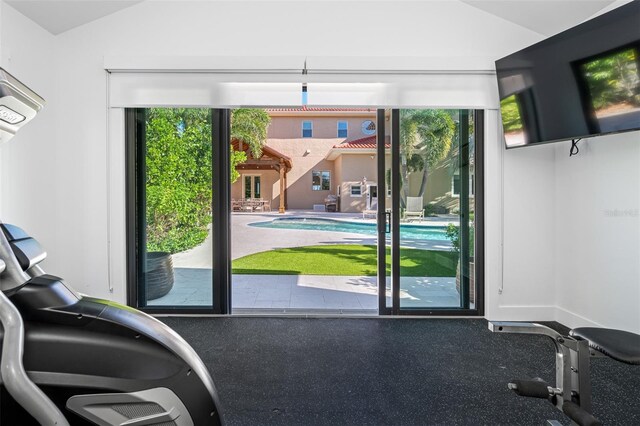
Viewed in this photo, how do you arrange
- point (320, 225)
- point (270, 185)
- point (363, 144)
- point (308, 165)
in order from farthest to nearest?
point (308, 165), point (270, 185), point (363, 144), point (320, 225)

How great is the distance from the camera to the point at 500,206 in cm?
321

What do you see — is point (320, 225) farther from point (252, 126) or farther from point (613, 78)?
point (613, 78)

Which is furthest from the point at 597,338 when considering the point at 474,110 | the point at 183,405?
the point at 474,110

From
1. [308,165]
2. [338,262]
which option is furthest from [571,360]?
[308,165]

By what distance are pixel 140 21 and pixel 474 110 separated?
3.32m

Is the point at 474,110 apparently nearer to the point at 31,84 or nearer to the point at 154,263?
the point at 154,263

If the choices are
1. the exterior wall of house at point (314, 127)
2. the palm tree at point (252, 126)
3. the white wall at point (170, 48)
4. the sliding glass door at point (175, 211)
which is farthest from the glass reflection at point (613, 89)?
the exterior wall of house at point (314, 127)

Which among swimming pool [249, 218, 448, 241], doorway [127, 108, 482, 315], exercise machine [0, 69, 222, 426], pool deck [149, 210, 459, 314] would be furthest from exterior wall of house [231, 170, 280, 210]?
exercise machine [0, 69, 222, 426]

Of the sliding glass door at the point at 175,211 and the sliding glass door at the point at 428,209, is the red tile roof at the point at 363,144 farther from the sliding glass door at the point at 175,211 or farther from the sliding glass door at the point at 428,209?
the sliding glass door at the point at 175,211

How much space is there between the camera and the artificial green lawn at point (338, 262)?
11.3 ft

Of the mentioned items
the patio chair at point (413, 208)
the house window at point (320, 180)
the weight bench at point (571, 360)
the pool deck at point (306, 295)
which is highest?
the house window at point (320, 180)

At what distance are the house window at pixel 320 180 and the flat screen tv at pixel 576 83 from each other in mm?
10321

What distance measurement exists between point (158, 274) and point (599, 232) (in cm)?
409

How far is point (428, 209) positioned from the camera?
340 centimetres
